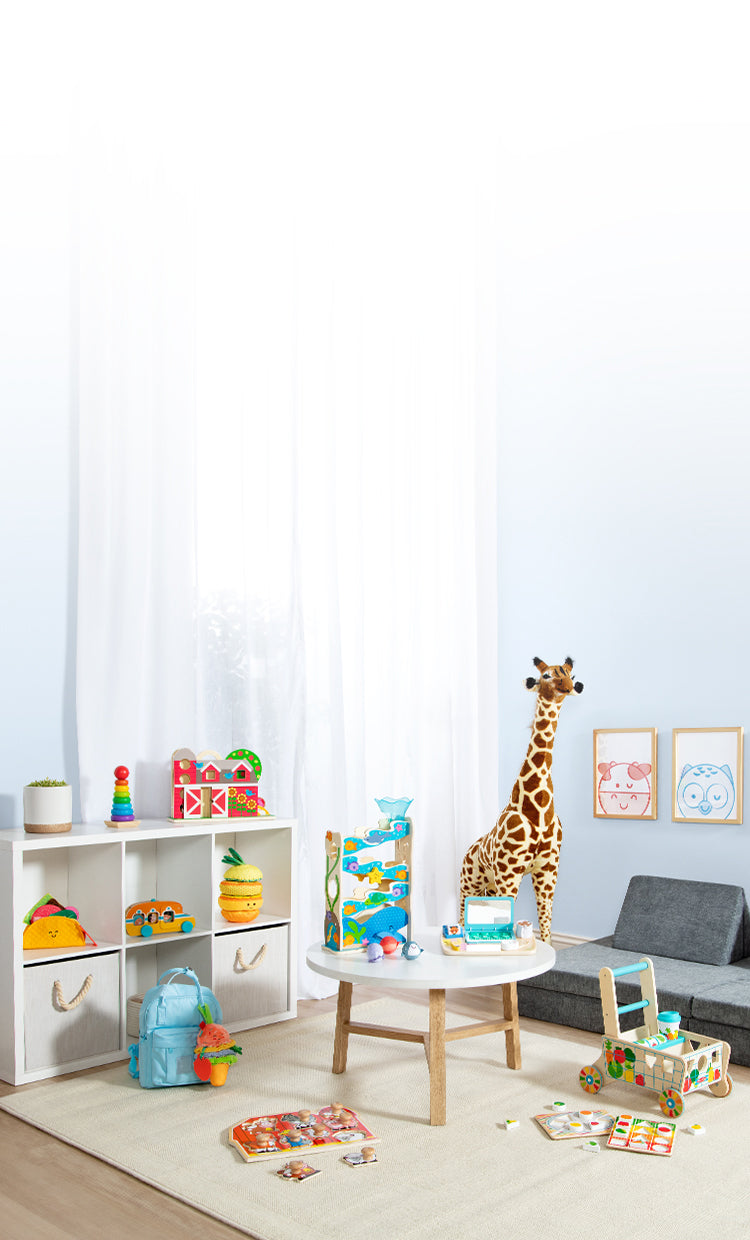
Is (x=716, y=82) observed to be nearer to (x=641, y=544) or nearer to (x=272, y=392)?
(x=641, y=544)

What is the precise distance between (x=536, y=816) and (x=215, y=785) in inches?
48.2

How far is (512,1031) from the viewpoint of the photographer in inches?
130

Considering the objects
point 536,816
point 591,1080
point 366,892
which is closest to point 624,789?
point 536,816

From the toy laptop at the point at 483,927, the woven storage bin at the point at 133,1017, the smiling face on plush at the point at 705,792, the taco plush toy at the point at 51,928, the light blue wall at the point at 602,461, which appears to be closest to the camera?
the toy laptop at the point at 483,927

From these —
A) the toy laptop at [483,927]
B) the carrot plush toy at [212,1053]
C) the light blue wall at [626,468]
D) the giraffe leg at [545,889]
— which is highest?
the light blue wall at [626,468]

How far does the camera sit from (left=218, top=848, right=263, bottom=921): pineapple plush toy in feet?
12.4

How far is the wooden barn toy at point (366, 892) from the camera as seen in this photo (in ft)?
10.2

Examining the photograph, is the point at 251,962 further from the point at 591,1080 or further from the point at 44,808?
the point at 591,1080

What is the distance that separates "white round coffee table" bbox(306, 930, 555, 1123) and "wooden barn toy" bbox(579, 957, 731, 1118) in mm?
260

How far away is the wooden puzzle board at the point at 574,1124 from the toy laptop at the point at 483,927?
467 mm

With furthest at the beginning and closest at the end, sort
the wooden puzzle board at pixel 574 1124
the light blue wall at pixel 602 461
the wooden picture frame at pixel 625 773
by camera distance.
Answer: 1. the wooden picture frame at pixel 625 773
2. the light blue wall at pixel 602 461
3. the wooden puzzle board at pixel 574 1124

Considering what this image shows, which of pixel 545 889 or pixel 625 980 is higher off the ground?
pixel 545 889

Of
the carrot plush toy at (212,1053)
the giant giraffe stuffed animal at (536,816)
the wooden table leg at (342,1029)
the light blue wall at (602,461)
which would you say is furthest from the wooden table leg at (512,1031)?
the light blue wall at (602,461)

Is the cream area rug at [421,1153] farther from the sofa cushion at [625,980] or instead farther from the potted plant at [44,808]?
the potted plant at [44,808]
